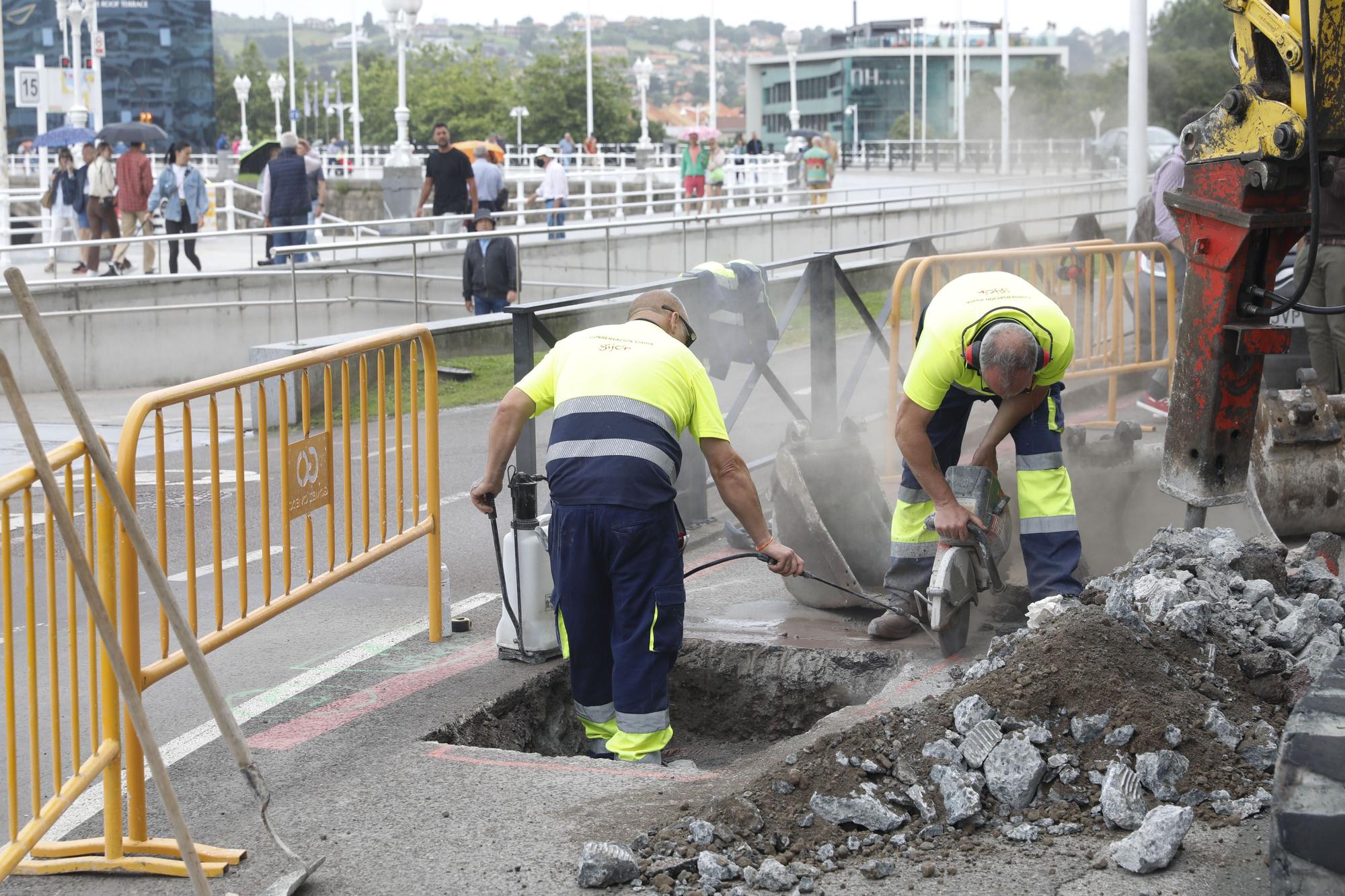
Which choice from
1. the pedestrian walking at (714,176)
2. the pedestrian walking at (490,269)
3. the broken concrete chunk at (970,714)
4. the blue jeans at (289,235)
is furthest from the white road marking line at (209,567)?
the pedestrian walking at (714,176)

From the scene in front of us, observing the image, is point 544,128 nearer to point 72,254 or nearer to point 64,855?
point 72,254

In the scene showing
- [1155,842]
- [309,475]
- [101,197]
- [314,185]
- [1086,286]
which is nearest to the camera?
[1155,842]

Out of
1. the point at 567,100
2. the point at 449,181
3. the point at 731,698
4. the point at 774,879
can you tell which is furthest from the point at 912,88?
the point at 774,879

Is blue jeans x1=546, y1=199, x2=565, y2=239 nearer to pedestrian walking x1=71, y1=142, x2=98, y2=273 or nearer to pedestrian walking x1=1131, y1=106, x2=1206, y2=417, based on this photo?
pedestrian walking x1=71, y1=142, x2=98, y2=273

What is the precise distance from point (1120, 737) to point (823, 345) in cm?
493

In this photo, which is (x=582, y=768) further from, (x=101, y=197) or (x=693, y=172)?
(x=693, y=172)

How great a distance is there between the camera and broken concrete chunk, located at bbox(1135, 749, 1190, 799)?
389 cm

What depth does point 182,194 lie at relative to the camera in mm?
18531

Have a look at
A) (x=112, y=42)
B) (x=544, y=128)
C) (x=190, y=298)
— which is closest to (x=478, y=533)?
(x=190, y=298)

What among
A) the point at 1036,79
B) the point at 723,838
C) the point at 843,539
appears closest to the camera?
the point at 723,838

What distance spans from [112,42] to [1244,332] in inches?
3945

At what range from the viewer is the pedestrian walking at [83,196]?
19188mm

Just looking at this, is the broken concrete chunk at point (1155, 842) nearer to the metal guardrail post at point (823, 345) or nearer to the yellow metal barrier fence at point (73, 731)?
the yellow metal barrier fence at point (73, 731)

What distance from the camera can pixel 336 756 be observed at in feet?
15.3
